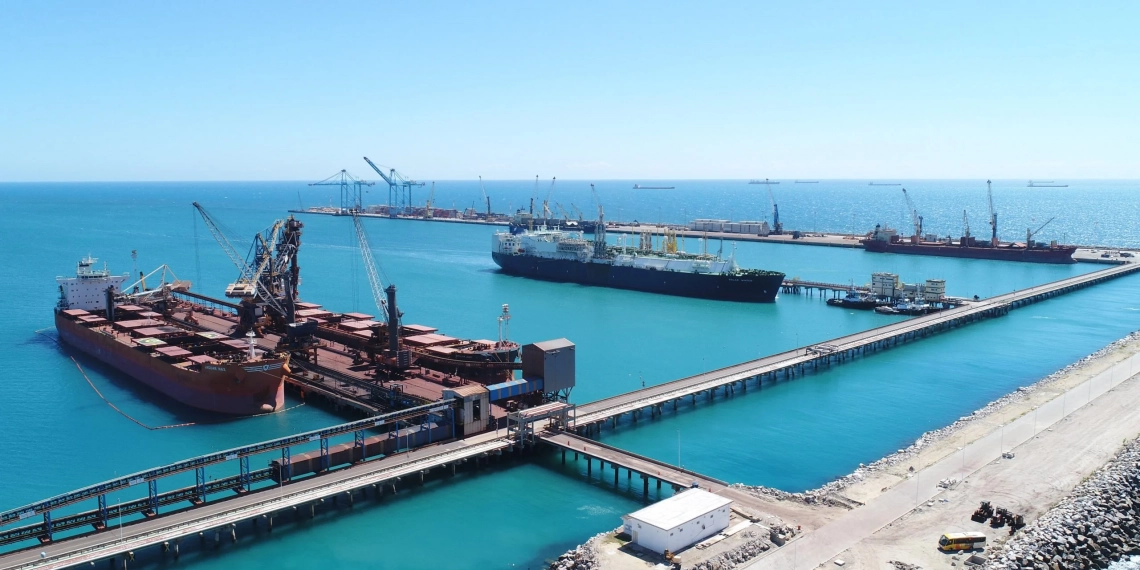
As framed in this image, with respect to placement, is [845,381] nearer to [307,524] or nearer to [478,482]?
[478,482]

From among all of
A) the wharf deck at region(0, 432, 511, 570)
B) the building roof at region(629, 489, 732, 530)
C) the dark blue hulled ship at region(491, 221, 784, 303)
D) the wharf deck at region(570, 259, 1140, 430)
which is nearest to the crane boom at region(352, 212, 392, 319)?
the wharf deck at region(0, 432, 511, 570)

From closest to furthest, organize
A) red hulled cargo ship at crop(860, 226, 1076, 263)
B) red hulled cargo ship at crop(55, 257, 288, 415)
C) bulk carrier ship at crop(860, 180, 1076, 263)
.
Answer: red hulled cargo ship at crop(55, 257, 288, 415) < red hulled cargo ship at crop(860, 226, 1076, 263) < bulk carrier ship at crop(860, 180, 1076, 263)

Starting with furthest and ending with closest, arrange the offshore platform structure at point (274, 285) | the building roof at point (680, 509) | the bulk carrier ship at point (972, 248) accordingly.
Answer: the bulk carrier ship at point (972, 248) → the offshore platform structure at point (274, 285) → the building roof at point (680, 509)

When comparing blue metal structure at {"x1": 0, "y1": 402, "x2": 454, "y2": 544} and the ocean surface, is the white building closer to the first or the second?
the ocean surface

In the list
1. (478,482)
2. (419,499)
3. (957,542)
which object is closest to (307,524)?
(419,499)

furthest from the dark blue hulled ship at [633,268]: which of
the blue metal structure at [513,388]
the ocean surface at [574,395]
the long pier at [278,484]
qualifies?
the blue metal structure at [513,388]

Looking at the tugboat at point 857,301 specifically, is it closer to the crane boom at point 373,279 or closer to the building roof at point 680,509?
the crane boom at point 373,279

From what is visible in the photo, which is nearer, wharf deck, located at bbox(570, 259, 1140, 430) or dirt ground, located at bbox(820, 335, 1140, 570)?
dirt ground, located at bbox(820, 335, 1140, 570)
